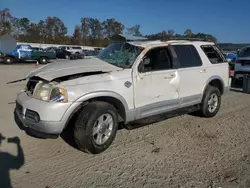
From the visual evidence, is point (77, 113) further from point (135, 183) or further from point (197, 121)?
point (197, 121)

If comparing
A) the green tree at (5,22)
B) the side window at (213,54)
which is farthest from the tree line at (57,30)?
the side window at (213,54)

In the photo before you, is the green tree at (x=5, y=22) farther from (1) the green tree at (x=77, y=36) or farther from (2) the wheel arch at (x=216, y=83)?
(2) the wheel arch at (x=216, y=83)

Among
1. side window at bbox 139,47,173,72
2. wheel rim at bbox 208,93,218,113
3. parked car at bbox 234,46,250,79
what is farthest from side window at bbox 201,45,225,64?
parked car at bbox 234,46,250,79

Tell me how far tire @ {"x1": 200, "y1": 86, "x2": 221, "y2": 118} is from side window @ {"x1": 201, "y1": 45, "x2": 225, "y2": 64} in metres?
0.71

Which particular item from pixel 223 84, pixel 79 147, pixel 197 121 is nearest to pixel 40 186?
pixel 79 147

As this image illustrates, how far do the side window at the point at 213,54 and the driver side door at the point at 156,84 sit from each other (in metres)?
1.40

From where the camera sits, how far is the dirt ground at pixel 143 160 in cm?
346

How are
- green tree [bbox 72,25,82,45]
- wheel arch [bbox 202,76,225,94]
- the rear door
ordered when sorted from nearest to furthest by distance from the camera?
the rear door
wheel arch [bbox 202,76,225,94]
green tree [bbox 72,25,82,45]

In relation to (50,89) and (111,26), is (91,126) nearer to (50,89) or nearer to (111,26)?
(50,89)

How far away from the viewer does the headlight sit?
389 cm

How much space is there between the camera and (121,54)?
16.9 feet

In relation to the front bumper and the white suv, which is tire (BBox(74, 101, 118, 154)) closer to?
the white suv

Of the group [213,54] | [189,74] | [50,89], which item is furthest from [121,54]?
[213,54]

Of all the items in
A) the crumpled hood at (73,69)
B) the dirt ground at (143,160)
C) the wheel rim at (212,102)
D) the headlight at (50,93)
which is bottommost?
the dirt ground at (143,160)
